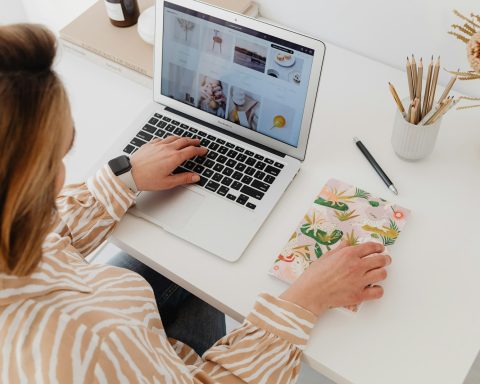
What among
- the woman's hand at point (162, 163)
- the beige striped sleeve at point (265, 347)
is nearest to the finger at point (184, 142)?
the woman's hand at point (162, 163)

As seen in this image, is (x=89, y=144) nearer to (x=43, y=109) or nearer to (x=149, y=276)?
(x=149, y=276)

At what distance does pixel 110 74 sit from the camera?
115 cm

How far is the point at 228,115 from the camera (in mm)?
965

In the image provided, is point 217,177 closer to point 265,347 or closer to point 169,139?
point 169,139

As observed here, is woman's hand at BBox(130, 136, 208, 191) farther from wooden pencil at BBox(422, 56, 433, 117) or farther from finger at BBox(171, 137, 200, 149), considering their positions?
wooden pencil at BBox(422, 56, 433, 117)

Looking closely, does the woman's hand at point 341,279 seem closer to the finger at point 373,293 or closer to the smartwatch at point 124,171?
the finger at point 373,293

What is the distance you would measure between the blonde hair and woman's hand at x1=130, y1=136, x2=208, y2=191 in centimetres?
35

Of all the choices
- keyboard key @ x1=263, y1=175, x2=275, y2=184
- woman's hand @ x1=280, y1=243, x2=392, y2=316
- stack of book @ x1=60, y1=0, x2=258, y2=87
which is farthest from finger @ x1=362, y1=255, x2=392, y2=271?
stack of book @ x1=60, y1=0, x2=258, y2=87

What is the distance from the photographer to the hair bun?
491 millimetres

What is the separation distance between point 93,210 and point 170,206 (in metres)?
0.13

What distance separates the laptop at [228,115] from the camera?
2.78 feet

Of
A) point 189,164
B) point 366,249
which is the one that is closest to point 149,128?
point 189,164

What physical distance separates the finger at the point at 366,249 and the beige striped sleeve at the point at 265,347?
126mm

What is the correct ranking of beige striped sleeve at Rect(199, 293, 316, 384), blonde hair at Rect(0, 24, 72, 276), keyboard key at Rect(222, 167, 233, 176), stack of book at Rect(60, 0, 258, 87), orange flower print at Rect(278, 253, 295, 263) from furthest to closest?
stack of book at Rect(60, 0, 258, 87), keyboard key at Rect(222, 167, 233, 176), orange flower print at Rect(278, 253, 295, 263), beige striped sleeve at Rect(199, 293, 316, 384), blonde hair at Rect(0, 24, 72, 276)
